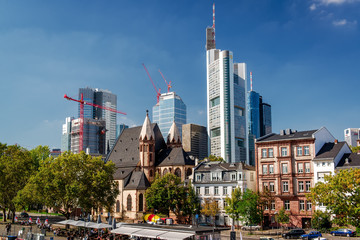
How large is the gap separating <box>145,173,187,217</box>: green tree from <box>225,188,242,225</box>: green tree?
12826mm

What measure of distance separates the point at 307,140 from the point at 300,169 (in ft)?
18.4

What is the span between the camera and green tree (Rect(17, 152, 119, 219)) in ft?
234

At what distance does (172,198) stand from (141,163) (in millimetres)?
22394

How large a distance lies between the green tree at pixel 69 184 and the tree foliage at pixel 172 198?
13.0 meters

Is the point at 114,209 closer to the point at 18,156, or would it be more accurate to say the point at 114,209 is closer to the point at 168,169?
the point at 168,169

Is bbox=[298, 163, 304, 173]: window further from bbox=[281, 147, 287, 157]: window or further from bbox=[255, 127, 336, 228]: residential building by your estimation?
bbox=[281, 147, 287, 157]: window

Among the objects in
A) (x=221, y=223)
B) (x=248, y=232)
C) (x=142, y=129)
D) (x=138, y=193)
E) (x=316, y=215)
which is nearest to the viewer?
(x=316, y=215)

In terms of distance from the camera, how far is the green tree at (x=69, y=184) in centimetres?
7138

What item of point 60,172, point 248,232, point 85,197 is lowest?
point 248,232

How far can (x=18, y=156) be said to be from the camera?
86000 mm

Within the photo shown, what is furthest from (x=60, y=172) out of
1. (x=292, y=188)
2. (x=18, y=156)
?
(x=292, y=188)

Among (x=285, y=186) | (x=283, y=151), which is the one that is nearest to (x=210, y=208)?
(x=285, y=186)

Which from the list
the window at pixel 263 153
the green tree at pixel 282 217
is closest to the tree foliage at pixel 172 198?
the window at pixel 263 153

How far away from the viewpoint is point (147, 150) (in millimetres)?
106500
